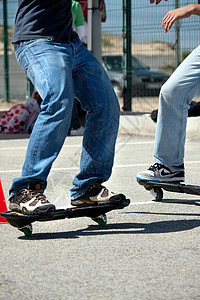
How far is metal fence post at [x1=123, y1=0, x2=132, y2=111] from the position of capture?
12320mm

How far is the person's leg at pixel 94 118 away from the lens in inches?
167

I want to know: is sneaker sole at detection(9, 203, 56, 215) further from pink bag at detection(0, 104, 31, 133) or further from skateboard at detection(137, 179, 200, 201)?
pink bag at detection(0, 104, 31, 133)

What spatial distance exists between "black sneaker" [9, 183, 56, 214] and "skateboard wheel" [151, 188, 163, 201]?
53.4 inches

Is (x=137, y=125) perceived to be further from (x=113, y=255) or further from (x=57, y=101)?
(x=113, y=255)

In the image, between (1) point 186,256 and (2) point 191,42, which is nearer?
(1) point 186,256

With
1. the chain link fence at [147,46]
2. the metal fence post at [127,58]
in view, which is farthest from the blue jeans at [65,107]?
the metal fence post at [127,58]

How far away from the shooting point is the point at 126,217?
455 cm

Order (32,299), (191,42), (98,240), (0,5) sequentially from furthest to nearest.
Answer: (0,5) < (191,42) < (98,240) < (32,299)

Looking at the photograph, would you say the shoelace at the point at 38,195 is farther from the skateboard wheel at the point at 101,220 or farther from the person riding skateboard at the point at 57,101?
the skateboard wheel at the point at 101,220

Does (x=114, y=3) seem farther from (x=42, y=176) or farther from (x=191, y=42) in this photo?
(x=42, y=176)

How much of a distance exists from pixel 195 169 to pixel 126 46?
6241 millimetres

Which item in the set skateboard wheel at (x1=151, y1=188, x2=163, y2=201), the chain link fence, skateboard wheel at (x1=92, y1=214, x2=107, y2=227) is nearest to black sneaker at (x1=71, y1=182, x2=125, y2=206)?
skateboard wheel at (x1=92, y1=214, x2=107, y2=227)

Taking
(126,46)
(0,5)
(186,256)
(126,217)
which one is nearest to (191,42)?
(126,46)

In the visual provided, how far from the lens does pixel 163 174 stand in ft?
16.8
